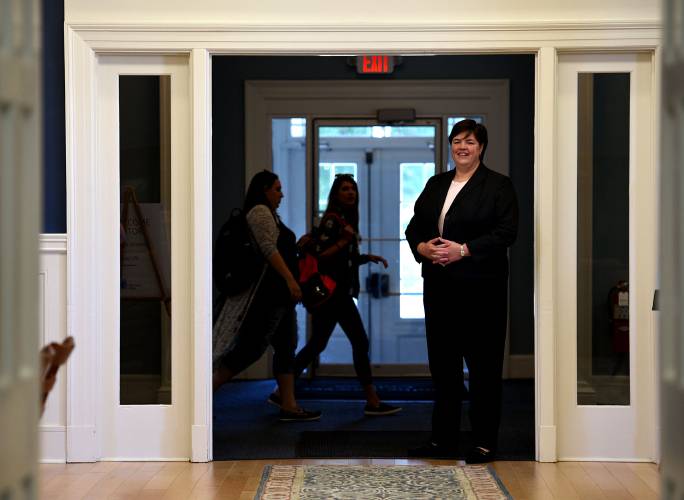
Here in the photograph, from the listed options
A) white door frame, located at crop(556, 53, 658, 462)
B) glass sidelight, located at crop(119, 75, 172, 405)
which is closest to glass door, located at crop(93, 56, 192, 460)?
glass sidelight, located at crop(119, 75, 172, 405)

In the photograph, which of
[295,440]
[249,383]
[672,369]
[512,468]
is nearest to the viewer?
[672,369]

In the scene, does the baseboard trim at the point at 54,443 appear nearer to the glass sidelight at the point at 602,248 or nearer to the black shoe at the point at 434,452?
the black shoe at the point at 434,452

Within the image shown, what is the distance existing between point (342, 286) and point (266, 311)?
783 millimetres

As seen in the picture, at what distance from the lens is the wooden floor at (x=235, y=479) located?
4.14m

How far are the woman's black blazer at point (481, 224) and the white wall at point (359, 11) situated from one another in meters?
0.74

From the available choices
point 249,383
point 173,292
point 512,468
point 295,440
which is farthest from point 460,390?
point 249,383

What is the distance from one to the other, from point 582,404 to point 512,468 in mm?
480

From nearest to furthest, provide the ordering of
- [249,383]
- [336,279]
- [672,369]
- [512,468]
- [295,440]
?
1. [672,369]
2. [512,468]
3. [295,440]
4. [336,279]
5. [249,383]

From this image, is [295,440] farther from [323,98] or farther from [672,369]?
[672,369]

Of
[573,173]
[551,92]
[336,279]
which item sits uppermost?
[551,92]

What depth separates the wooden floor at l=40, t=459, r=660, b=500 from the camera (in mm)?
4137

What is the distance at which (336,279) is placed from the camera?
6484mm

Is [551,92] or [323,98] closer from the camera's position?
A: [551,92]

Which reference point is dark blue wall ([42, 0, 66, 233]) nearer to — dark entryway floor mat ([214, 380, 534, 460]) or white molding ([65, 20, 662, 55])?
white molding ([65, 20, 662, 55])
